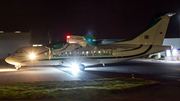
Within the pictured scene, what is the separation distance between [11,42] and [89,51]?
31.8m

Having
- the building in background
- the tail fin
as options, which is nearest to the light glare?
the tail fin

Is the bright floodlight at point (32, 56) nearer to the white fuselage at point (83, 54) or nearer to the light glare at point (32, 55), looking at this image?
the light glare at point (32, 55)

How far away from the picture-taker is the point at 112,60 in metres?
20.6

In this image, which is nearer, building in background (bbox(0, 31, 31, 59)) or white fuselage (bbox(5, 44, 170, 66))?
white fuselage (bbox(5, 44, 170, 66))

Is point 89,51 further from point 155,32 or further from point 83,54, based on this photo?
point 155,32

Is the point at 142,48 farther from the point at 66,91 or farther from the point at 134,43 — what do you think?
the point at 66,91

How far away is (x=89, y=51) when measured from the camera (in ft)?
68.0

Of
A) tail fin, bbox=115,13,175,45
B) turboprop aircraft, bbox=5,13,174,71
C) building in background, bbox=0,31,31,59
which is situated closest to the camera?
turboprop aircraft, bbox=5,13,174,71

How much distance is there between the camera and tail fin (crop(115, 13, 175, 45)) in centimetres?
2100

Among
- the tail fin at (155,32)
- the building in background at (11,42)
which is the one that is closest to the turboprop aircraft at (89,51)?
the tail fin at (155,32)

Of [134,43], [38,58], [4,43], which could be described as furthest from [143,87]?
[4,43]

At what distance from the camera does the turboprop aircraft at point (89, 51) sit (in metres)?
19.6

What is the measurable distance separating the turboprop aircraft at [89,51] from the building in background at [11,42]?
2676cm

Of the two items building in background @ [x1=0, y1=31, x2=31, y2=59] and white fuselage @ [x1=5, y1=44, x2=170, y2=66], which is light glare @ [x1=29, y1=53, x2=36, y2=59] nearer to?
white fuselage @ [x1=5, y1=44, x2=170, y2=66]
